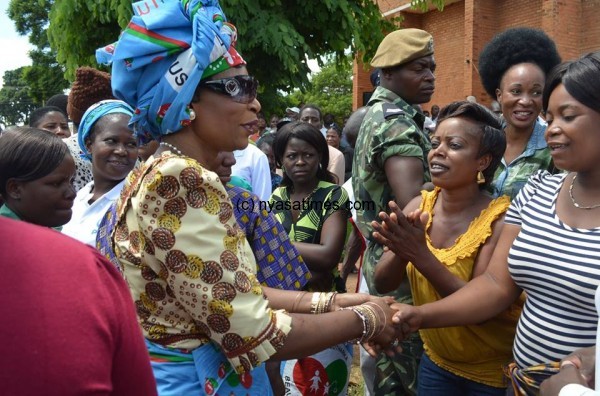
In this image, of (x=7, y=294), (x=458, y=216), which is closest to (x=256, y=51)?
(x=458, y=216)

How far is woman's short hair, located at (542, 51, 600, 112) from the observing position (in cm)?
214

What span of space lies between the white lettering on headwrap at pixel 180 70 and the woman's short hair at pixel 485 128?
1542 millimetres

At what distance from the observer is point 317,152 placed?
4.20 m

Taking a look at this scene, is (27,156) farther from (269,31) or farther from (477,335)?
(269,31)

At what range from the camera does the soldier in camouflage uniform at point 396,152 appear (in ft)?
10.3

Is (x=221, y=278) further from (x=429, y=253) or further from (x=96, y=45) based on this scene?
(x=96, y=45)

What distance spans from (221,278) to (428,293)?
151 centimetres

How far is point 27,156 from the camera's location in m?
2.92

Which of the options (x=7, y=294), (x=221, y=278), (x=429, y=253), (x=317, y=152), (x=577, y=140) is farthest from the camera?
(x=317, y=152)

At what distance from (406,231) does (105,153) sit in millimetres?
2086

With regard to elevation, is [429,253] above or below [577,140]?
below

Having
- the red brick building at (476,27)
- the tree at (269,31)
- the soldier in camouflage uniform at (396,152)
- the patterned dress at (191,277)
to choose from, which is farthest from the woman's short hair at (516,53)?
the red brick building at (476,27)

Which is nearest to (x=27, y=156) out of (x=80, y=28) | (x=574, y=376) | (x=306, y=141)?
(x=306, y=141)

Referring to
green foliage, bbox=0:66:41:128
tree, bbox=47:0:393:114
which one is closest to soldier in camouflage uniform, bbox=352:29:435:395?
tree, bbox=47:0:393:114
